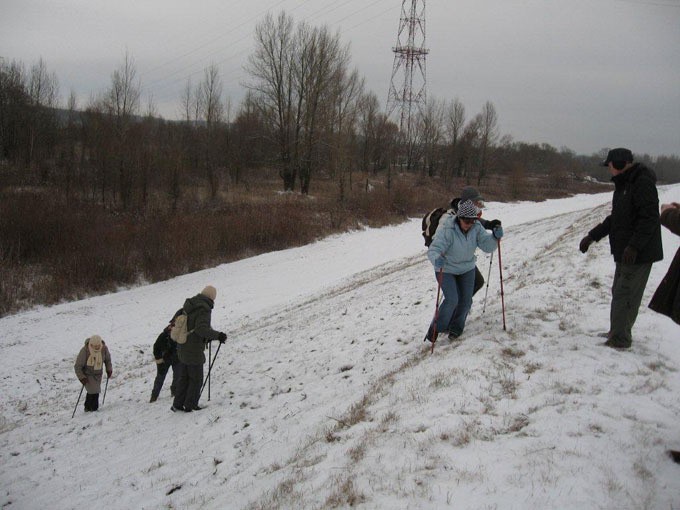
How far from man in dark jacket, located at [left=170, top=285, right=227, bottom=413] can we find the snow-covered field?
0.34m

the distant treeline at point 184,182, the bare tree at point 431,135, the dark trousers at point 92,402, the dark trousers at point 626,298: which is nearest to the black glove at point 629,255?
the dark trousers at point 626,298

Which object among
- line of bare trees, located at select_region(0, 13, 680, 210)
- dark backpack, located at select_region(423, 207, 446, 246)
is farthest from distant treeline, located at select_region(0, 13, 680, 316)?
dark backpack, located at select_region(423, 207, 446, 246)

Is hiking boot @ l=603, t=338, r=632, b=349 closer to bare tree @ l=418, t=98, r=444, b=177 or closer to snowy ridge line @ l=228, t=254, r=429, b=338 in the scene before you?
snowy ridge line @ l=228, t=254, r=429, b=338

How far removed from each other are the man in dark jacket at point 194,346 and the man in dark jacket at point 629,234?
18.9 ft

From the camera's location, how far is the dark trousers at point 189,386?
774cm

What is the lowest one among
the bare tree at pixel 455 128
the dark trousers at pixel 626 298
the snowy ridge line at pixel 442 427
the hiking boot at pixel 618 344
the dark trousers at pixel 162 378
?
the dark trousers at pixel 162 378

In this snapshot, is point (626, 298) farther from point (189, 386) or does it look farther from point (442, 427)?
point (189, 386)

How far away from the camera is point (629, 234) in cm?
559

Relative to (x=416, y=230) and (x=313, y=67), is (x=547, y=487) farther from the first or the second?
(x=313, y=67)

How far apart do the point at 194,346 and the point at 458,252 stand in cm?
459

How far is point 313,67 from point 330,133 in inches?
217

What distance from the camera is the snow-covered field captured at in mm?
3803

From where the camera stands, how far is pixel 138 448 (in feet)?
22.2

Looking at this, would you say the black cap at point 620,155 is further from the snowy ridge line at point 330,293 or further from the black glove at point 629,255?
the snowy ridge line at point 330,293
